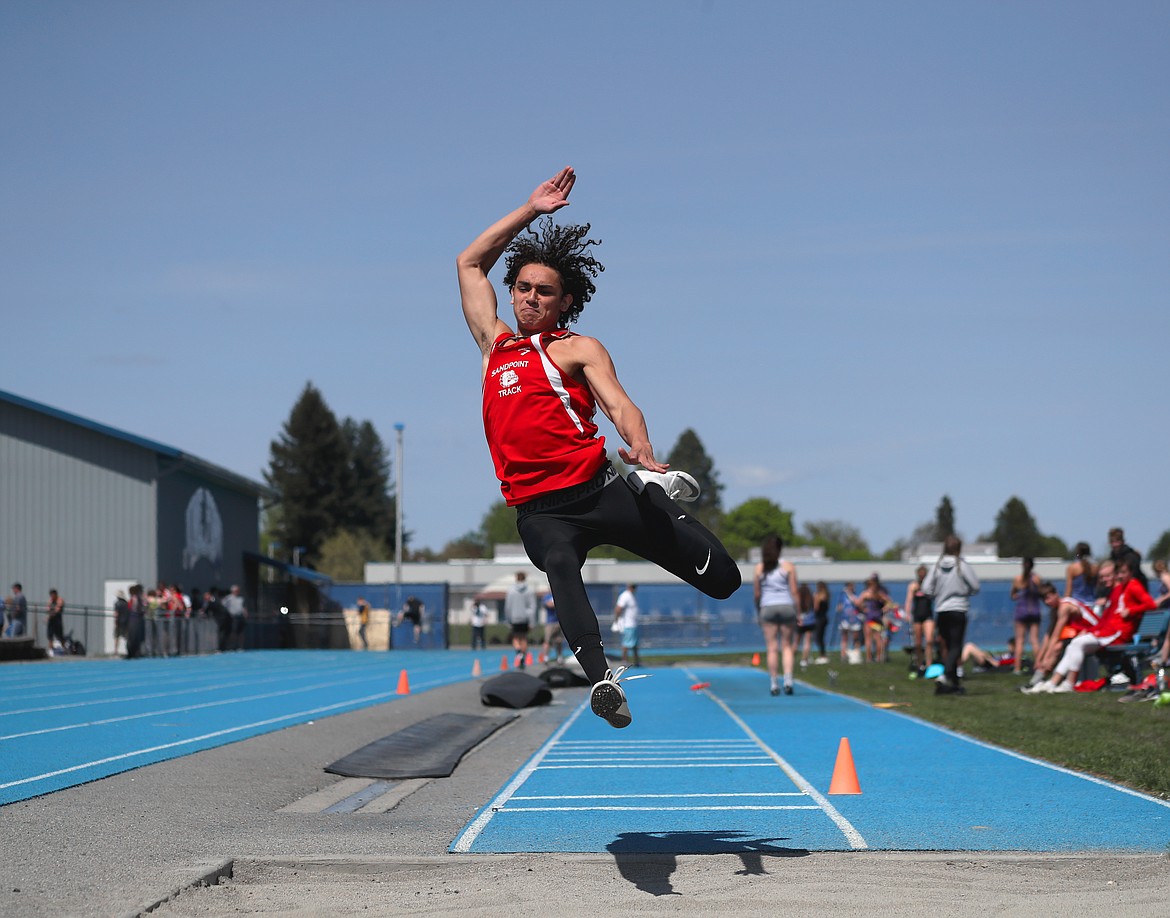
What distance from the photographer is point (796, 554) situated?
99.8 metres

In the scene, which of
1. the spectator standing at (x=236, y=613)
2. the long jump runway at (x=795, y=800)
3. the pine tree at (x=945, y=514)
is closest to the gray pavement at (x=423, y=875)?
the long jump runway at (x=795, y=800)

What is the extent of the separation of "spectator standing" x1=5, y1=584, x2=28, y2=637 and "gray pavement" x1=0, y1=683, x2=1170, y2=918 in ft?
87.1

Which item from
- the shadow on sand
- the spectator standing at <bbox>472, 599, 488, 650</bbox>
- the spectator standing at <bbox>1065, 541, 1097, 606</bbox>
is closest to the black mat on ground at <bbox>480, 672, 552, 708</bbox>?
the spectator standing at <bbox>1065, 541, 1097, 606</bbox>

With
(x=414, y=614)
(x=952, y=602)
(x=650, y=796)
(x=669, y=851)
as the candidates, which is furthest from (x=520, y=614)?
(x=414, y=614)

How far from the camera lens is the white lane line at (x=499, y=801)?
20.5 ft

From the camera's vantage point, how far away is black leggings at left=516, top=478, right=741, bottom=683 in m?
5.61

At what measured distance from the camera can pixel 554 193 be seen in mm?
6082

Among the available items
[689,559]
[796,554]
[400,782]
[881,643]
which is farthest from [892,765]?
[796,554]

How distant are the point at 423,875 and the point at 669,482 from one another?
6.47ft

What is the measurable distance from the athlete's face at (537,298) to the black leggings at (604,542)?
2.70 feet

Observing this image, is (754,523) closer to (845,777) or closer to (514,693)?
(514,693)

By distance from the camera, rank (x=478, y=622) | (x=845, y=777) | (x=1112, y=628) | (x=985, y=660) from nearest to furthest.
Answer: (x=845, y=777) → (x=1112, y=628) → (x=985, y=660) → (x=478, y=622)

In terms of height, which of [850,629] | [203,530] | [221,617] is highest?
[203,530]

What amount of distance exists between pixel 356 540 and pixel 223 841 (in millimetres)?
100677
